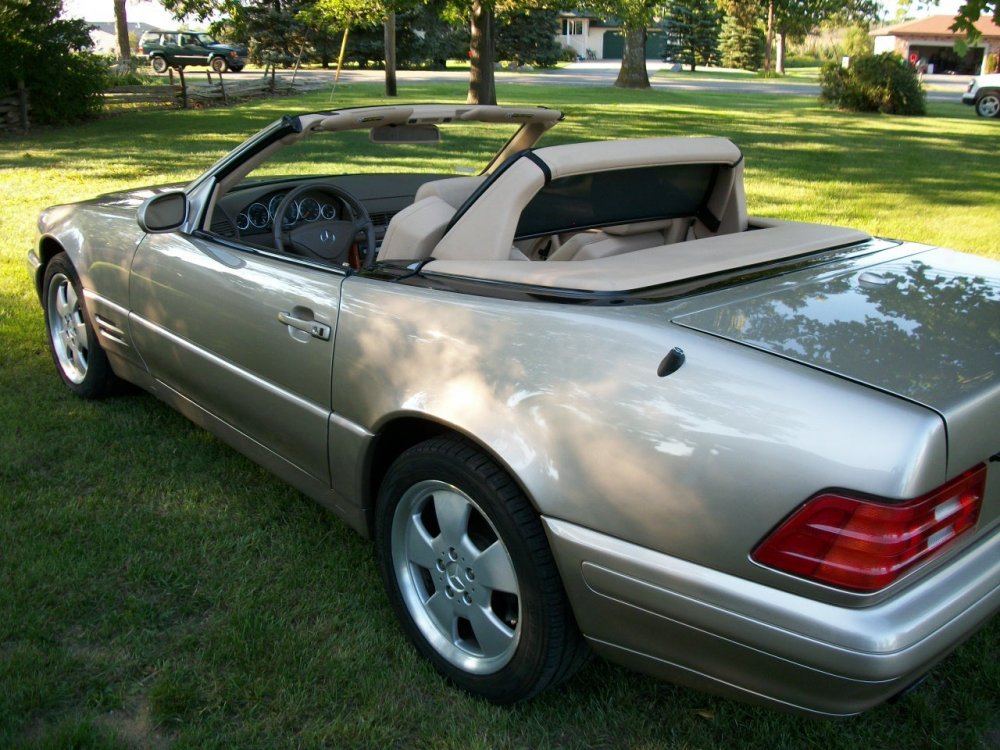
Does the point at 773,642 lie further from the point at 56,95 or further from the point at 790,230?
the point at 56,95

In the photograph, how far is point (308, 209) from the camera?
3691 millimetres

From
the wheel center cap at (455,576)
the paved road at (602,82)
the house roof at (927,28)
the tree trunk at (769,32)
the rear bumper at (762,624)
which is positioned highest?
the house roof at (927,28)

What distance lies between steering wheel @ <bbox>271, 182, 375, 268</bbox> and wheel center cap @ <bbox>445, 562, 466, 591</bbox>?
4.68ft

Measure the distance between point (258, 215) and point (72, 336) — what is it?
1.22m

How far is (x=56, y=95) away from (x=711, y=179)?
16.7 meters

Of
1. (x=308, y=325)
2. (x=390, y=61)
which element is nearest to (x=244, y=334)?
(x=308, y=325)

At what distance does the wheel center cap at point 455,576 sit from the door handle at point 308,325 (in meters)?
0.74

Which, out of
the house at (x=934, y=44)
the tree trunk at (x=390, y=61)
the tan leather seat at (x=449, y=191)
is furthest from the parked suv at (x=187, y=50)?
the house at (x=934, y=44)

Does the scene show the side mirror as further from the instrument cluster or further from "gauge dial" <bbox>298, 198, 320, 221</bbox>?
"gauge dial" <bbox>298, 198, 320, 221</bbox>

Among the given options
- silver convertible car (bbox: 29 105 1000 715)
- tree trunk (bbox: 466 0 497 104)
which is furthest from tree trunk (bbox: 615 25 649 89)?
silver convertible car (bbox: 29 105 1000 715)

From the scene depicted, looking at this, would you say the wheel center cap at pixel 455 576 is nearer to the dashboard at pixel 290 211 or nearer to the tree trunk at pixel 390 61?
the dashboard at pixel 290 211

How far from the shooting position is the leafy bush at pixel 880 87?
72.0 ft

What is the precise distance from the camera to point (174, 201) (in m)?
3.42

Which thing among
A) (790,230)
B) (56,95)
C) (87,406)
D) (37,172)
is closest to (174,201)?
(87,406)
